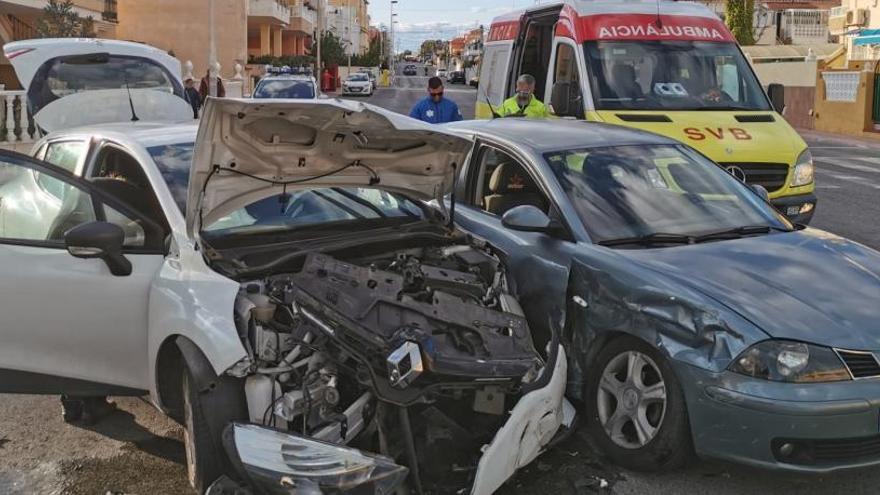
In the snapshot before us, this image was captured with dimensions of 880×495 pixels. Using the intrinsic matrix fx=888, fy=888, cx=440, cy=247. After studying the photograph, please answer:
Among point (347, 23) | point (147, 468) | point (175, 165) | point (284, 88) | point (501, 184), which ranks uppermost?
point (347, 23)

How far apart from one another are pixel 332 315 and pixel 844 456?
2.13m

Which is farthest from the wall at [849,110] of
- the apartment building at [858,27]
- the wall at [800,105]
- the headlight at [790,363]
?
the headlight at [790,363]

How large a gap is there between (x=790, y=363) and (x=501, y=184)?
2.36 meters

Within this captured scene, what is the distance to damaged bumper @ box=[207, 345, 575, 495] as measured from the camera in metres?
3.08

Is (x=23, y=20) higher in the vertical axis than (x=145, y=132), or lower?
higher

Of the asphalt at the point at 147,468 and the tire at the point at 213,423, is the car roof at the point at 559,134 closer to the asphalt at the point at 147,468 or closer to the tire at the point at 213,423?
the asphalt at the point at 147,468

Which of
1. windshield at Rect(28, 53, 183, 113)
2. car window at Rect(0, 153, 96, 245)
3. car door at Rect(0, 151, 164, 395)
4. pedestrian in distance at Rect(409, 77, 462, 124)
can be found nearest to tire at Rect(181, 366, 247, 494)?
car door at Rect(0, 151, 164, 395)

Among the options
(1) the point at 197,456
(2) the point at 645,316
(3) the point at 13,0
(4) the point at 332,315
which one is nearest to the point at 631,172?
(2) the point at 645,316

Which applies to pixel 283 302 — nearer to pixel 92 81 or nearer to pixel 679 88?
pixel 679 88

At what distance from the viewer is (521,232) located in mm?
4922

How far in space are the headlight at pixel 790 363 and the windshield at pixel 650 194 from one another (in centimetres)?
112

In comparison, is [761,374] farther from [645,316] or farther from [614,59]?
[614,59]

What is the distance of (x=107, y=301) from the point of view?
4.19m

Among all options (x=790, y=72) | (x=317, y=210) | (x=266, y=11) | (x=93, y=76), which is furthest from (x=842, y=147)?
(x=266, y=11)
